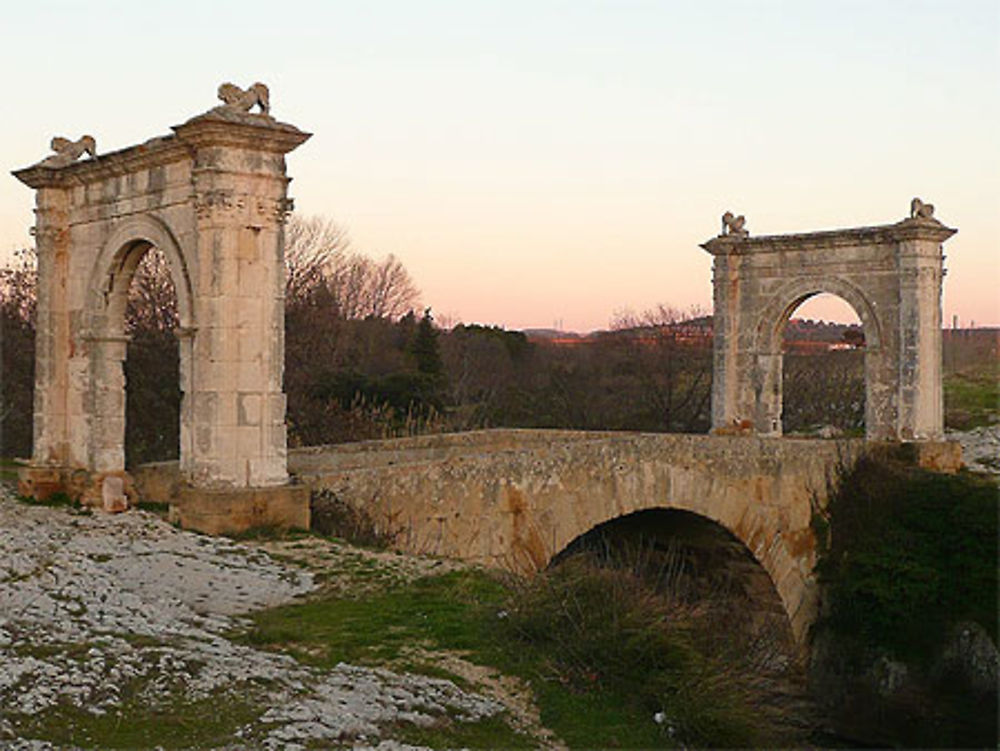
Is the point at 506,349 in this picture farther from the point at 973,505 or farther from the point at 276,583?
the point at 276,583

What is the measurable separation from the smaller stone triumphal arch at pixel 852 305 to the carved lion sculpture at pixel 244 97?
37.6 feet

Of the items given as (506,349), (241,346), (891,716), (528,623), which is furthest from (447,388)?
(528,623)

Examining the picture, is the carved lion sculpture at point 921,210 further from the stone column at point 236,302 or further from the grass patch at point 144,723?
the grass patch at point 144,723

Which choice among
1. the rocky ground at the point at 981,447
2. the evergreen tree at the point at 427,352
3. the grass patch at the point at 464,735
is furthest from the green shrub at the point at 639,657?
the evergreen tree at the point at 427,352

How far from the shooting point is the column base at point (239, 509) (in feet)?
32.7

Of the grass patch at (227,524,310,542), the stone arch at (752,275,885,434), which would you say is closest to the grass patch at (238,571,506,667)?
the grass patch at (227,524,310,542)

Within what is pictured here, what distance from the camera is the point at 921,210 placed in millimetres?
18453

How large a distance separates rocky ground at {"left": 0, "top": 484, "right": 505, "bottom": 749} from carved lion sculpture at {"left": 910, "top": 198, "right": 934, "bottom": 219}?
12.9m

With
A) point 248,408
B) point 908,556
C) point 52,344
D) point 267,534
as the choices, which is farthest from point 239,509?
point 908,556

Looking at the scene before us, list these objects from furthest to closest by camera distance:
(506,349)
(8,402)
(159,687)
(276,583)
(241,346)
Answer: (506,349) → (8,402) → (241,346) → (276,583) → (159,687)

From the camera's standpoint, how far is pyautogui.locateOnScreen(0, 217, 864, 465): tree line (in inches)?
792

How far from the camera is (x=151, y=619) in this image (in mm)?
6879

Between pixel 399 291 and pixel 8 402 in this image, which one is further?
pixel 399 291

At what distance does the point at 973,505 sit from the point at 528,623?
38.8 feet
